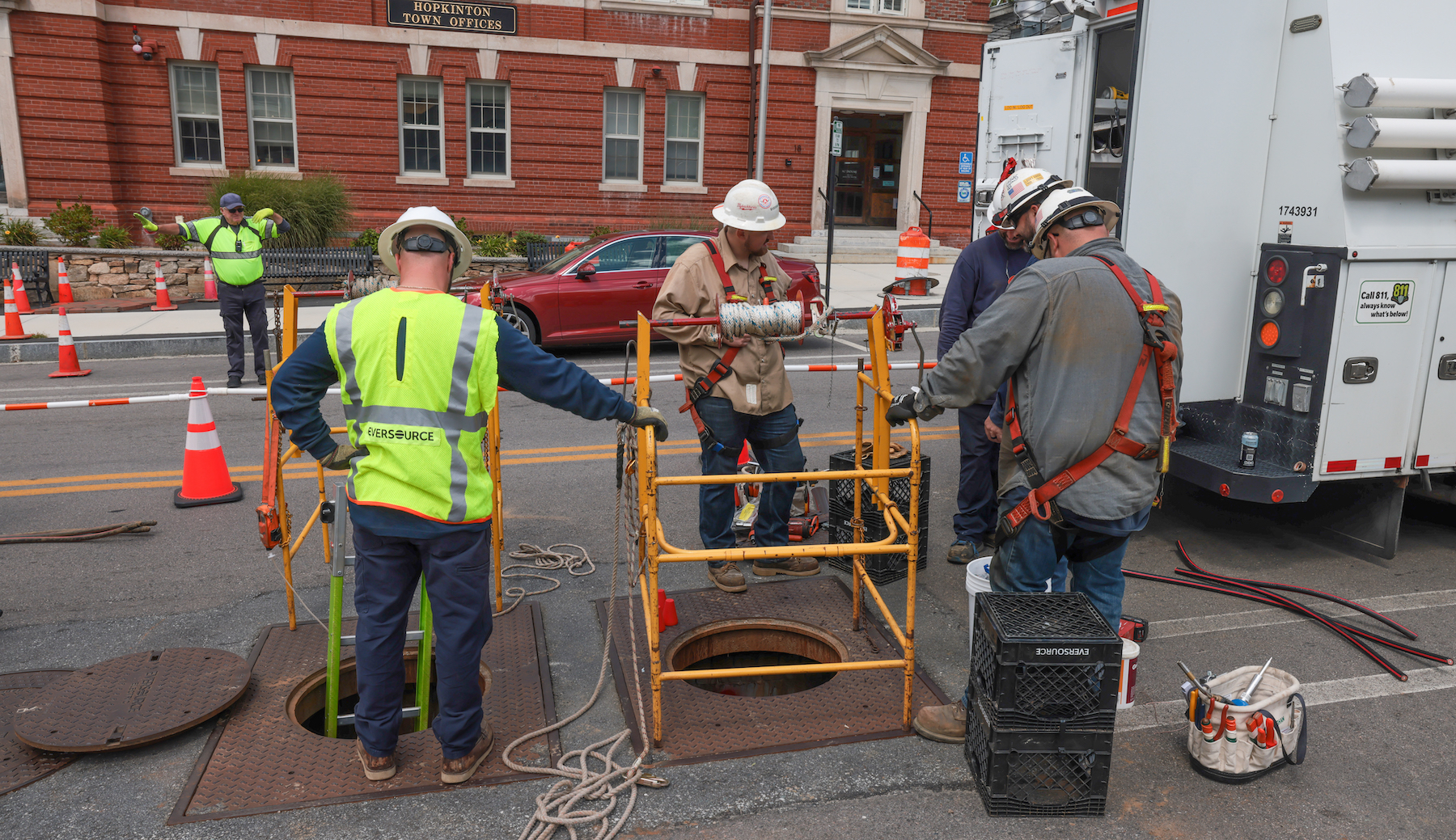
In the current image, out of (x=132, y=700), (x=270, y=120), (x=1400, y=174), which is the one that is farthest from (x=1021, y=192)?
(x=270, y=120)

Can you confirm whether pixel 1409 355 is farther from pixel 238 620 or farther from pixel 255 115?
pixel 255 115

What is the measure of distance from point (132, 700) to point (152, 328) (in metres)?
11.0

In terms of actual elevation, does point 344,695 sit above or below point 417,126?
below

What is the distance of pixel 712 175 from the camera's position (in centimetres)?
2269

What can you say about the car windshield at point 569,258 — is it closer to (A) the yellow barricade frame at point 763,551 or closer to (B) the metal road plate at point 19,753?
(B) the metal road plate at point 19,753

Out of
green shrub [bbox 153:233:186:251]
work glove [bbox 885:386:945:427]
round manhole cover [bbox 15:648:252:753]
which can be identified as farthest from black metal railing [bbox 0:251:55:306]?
work glove [bbox 885:386:945:427]

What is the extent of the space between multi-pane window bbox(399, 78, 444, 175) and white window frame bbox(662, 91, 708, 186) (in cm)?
477

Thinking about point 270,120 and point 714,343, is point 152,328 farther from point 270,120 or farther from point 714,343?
point 714,343

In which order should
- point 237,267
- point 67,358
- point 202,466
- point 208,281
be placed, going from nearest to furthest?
point 202,466
point 237,267
point 67,358
point 208,281

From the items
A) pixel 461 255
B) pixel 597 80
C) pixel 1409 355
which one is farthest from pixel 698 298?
pixel 597 80

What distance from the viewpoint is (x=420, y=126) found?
21.2 metres

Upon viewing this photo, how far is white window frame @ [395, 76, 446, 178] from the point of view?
68.8 feet

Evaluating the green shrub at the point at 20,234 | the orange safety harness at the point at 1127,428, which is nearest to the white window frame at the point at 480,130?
the green shrub at the point at 20,234

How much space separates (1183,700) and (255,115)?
21.4 metres
